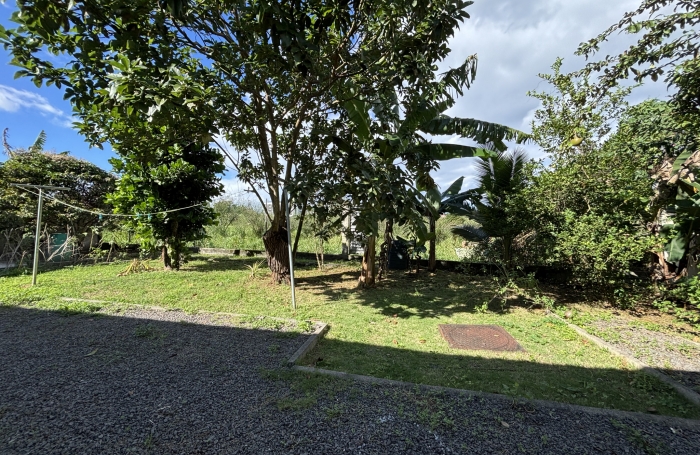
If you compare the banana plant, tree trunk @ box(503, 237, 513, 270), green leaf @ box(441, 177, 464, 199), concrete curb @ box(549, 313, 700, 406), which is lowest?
concrete curb @ box(549, 313, 700, 406)

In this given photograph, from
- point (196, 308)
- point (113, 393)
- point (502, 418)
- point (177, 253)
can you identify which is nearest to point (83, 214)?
point (177, 253)

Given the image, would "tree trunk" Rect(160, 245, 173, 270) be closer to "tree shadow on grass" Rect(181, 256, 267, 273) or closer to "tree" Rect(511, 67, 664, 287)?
"tree shadow on grass" Rect(181, 256, 267, 273)

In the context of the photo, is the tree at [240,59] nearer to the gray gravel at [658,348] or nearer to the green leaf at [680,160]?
the green leaf at [680,160]

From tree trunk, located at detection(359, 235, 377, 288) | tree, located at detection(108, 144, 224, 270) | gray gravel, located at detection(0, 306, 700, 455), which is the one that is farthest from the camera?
tree, located at detection(108, 144, 224, 270)

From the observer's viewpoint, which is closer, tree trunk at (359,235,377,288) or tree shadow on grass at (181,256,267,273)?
tree trunk at (359,235,377,288)

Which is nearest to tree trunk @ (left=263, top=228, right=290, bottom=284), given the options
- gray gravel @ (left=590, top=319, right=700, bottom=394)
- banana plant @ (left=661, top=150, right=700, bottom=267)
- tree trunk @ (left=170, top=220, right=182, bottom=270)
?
tree trunk @ (left=170, top=220, right=182, bottom=270)

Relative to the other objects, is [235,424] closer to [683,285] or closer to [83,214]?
[683,285]

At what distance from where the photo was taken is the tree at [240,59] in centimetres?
294

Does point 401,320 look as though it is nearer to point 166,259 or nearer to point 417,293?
point 417,293

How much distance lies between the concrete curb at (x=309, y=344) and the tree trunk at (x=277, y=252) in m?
2.69

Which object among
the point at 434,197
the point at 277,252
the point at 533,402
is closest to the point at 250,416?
the point at 533,402

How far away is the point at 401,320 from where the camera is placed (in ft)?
15.9

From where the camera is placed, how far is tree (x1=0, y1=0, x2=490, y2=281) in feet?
9.64

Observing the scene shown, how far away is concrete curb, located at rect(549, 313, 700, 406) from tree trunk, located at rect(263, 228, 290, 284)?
534 centimetres
